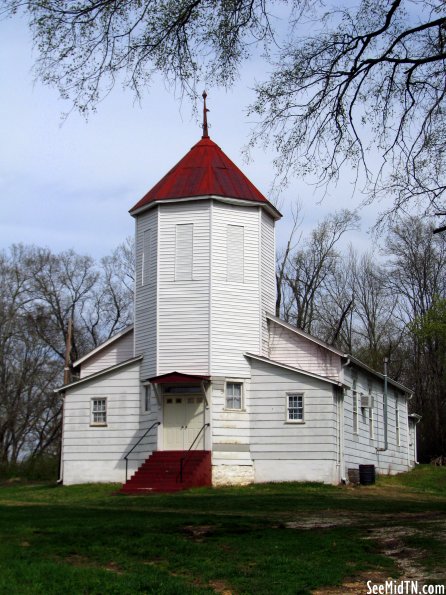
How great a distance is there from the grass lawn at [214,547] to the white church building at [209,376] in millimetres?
7805

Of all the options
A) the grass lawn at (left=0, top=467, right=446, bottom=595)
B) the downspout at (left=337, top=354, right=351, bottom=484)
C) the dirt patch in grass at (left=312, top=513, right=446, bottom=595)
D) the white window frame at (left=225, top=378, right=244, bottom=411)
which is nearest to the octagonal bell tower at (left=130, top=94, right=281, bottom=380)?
the white window frame at (left=225, top=378, right=244, bottom=411)

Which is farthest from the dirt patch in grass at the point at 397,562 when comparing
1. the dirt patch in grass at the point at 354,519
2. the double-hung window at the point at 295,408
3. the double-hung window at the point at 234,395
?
the double-hung window at the point at 234,395

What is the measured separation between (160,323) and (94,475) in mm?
5794

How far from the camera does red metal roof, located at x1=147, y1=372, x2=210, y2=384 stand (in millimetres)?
31031

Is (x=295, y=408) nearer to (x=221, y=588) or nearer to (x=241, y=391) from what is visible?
(x=241, y=391)

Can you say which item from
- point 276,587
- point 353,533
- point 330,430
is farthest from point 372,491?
point 276,587

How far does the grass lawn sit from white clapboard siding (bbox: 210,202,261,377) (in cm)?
887

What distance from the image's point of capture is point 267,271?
112 feet

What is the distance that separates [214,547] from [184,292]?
58.7ft

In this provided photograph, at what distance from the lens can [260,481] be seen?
3138 centimetres

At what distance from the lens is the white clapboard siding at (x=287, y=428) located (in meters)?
31.1

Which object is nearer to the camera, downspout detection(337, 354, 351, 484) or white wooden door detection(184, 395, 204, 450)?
white wooden door detection(184, 395, 204, 450)

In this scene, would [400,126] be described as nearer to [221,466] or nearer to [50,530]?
[50,530]

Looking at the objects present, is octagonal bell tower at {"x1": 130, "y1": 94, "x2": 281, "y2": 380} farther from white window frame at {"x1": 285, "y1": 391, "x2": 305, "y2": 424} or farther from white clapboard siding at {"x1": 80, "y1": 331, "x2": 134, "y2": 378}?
white clapboard siding at {"x1": 80, "y1": 331, "x2": 134, "y2": 378}
